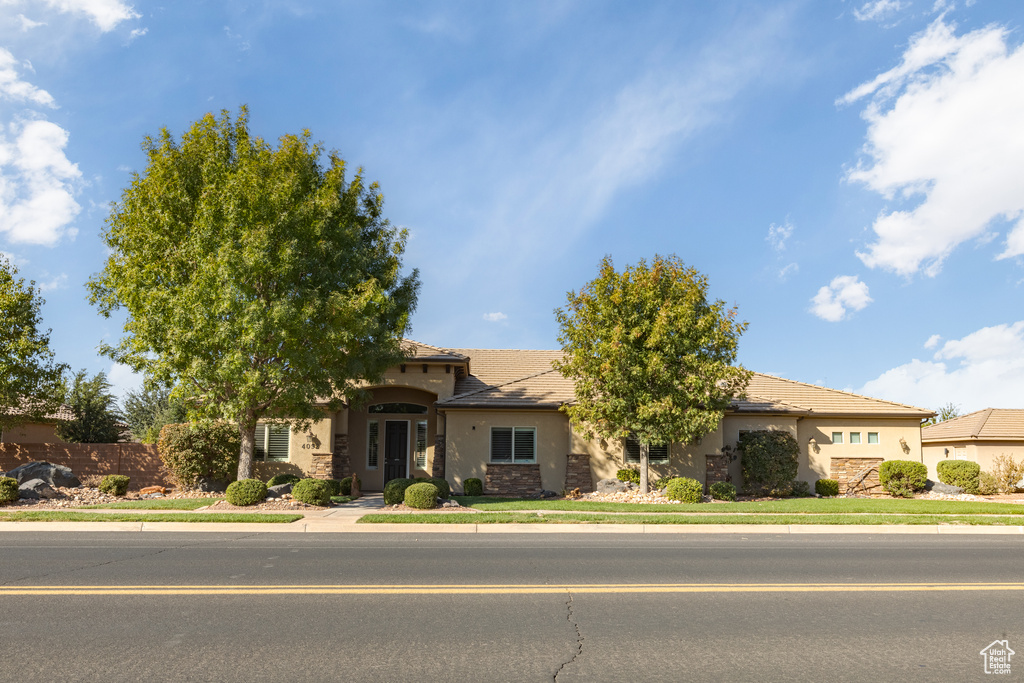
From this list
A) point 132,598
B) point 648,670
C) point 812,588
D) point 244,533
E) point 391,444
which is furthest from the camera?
point 391,444

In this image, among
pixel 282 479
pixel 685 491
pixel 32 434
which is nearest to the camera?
pixel 685 491

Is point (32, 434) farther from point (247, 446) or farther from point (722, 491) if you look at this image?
point (722, 491)

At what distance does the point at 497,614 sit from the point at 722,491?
16720mm

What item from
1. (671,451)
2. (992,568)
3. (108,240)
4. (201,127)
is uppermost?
(201,127)

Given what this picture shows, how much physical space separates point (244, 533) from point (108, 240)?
37.2 ft

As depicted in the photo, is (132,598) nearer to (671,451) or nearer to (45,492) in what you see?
(45,492)

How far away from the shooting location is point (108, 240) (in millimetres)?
19359

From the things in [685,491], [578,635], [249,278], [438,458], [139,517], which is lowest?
[578,635]

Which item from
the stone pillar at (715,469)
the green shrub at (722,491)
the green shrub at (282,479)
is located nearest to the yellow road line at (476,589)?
the green shrub at (722,491)

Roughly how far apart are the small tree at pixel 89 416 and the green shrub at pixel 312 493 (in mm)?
18597

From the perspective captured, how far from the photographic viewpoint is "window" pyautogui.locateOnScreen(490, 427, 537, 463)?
23.0 metres

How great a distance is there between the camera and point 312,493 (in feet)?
56.0

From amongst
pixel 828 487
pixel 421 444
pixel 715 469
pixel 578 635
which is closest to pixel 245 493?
pixel 421 444

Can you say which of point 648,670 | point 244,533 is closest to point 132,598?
point 648,670
